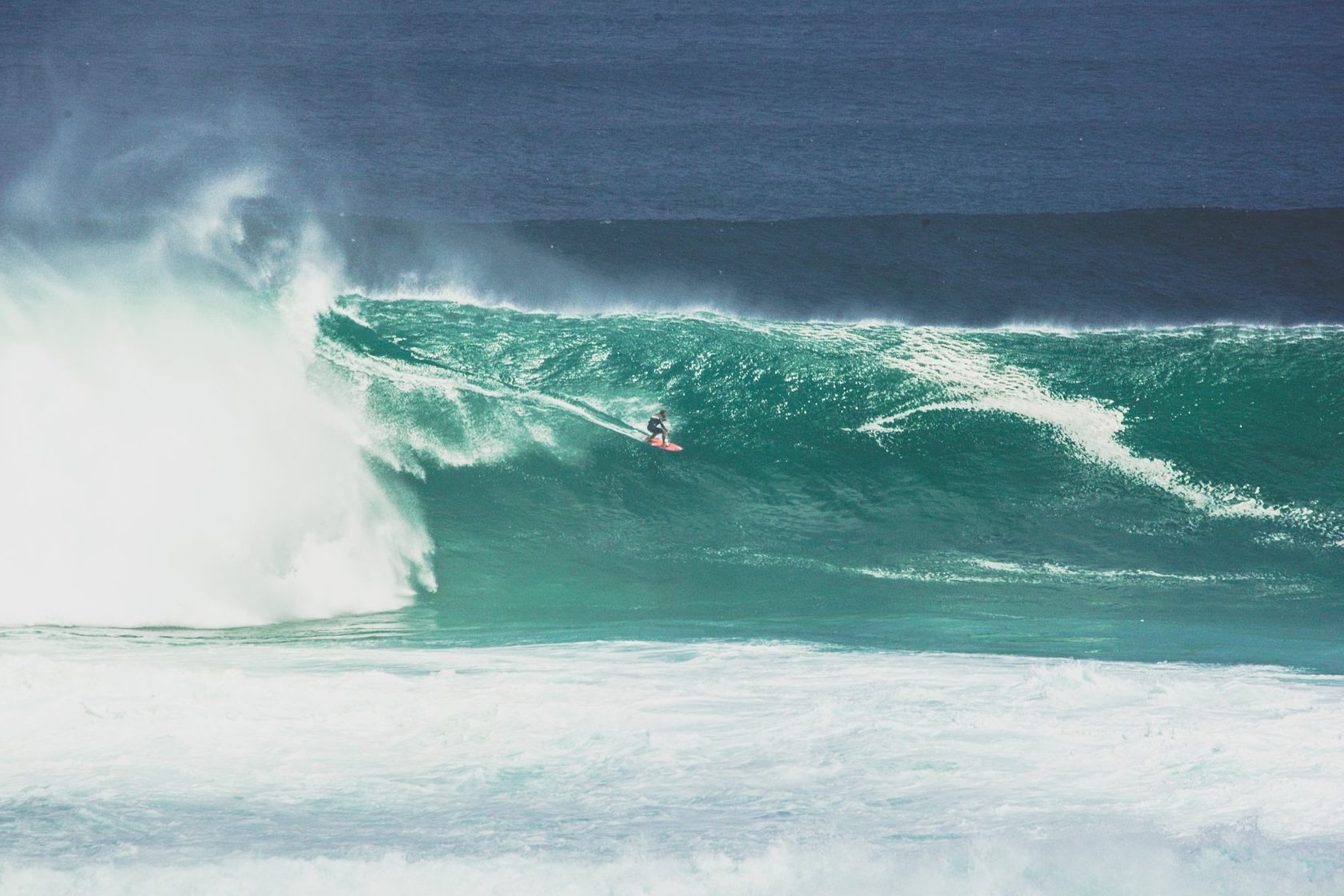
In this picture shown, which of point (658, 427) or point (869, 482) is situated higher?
point (658, 427)

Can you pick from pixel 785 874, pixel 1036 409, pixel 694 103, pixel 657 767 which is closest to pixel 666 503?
pixel 1036 409

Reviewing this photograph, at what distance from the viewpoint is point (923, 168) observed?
25.1 m

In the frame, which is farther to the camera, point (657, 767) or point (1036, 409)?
point (1036, 409)

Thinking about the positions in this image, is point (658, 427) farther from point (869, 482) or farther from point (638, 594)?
point (638, 594)

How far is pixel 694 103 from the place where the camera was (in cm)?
2875

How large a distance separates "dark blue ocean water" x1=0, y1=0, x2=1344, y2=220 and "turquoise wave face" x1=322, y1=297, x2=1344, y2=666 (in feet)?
28.0

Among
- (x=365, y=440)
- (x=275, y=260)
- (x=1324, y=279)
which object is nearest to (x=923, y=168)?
(x=1324, y=279)

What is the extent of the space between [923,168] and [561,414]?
14.5m

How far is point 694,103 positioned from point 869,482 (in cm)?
1835

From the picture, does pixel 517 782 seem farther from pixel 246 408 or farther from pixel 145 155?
pixel 145 155

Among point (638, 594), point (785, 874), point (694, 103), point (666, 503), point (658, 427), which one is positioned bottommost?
point (785, 874)

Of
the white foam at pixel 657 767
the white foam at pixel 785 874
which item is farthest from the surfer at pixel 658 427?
the white foam at pixel 785 874

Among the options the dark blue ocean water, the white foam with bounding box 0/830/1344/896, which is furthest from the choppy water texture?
the dark blue ocean water

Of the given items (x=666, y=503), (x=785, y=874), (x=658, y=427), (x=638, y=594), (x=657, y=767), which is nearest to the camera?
(x=785, y=874)
